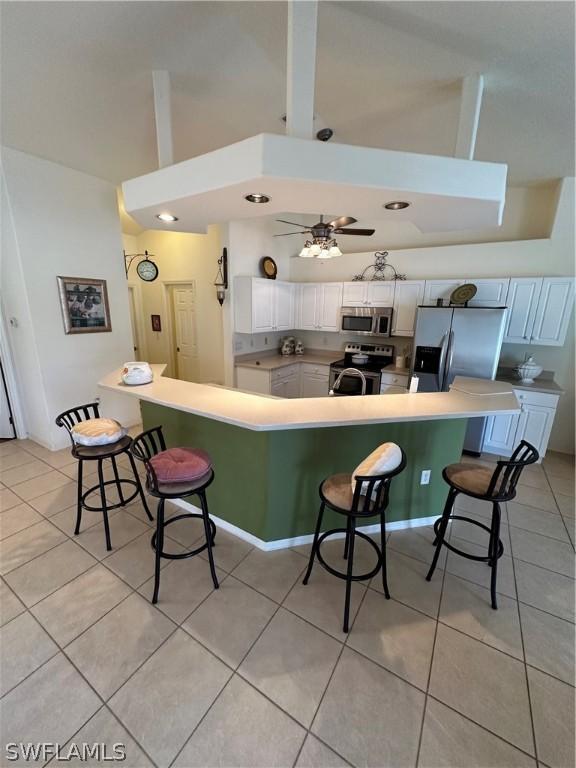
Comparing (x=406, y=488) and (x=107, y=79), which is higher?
(x=107, y=79)

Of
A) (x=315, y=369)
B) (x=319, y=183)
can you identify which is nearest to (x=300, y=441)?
(x=319, y=183)

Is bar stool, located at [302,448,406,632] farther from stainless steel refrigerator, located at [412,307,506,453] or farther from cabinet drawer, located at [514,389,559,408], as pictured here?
cabinet drawer, located at [514,389,559,408]

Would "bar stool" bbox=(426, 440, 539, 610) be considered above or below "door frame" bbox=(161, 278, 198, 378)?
below

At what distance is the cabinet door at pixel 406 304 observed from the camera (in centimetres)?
416

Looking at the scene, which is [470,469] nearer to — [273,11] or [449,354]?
[449,354]

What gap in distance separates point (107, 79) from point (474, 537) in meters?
4.08

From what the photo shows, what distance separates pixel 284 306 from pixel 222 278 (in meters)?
1.06

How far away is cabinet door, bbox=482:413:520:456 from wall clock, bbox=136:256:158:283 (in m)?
5.07

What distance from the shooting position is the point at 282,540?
223 centimetres

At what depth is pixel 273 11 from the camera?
1539 mm

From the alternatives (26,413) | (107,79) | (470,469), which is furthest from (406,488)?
(26,413)

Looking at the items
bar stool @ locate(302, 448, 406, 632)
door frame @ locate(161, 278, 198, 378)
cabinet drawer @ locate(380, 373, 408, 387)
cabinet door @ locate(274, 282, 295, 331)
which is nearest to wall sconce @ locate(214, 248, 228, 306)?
cabinet door @ locate(274, 282, 295, 331)

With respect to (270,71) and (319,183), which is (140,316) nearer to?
(270,71)

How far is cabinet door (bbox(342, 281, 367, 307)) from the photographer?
4.54 m
